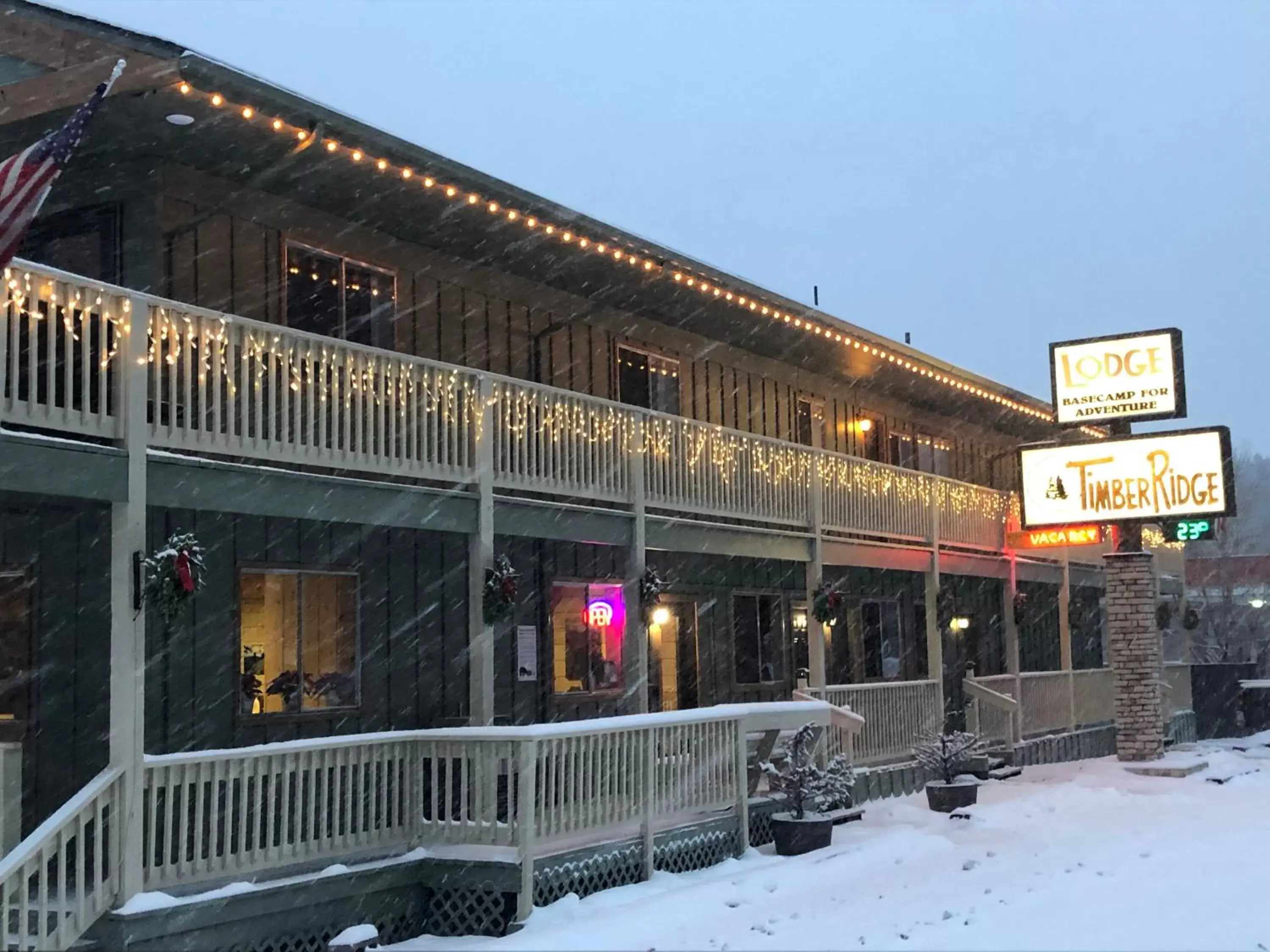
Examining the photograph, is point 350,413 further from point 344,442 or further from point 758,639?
point 758,639

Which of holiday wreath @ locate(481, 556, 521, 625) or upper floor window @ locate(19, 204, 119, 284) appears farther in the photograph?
holiday wreath @ locate(481, 556, 521, 625)

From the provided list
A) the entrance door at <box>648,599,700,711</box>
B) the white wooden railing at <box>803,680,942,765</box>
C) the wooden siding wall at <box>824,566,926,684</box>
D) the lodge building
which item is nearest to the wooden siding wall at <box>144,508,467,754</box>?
the lodge building

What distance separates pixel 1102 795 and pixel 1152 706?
485cm

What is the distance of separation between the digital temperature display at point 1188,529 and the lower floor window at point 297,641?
13.2 meters

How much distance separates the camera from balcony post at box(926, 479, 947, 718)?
798 inches

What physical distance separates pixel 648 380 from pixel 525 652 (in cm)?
460

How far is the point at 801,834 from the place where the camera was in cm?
1362

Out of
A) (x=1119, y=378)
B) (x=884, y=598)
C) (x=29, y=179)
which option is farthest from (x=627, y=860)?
(x=1119, y=378)

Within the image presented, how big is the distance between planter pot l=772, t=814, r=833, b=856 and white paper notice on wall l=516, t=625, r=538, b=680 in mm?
3461

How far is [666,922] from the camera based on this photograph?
406 inches

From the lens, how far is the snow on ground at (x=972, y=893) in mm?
9906

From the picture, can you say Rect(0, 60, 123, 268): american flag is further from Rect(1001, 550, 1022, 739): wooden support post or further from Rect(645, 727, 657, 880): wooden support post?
Rect(1001, 550, 1022, 739): wooden support post

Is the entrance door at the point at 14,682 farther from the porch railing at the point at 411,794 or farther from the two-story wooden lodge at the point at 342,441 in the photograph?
the porch railing at the point at 411,794

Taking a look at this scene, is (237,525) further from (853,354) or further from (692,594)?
(853,354)
